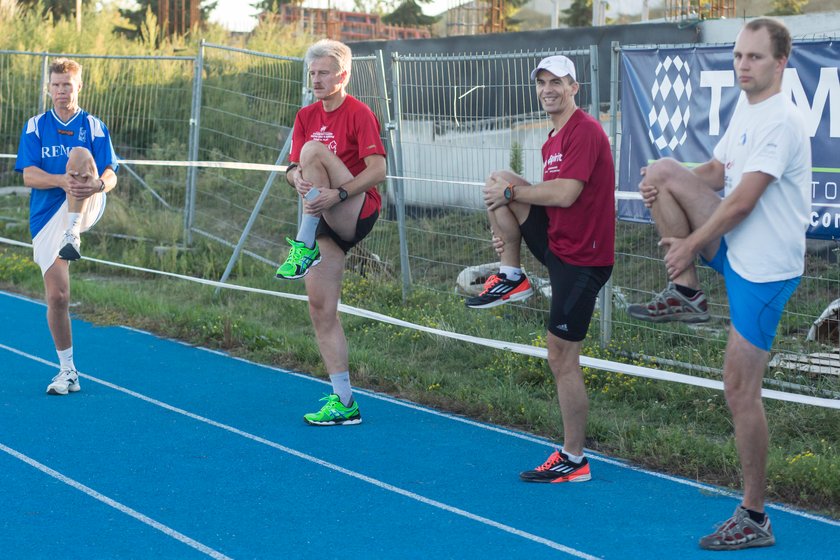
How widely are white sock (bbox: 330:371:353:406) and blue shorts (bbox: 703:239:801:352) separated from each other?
10.1 ft

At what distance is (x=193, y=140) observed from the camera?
12805mm

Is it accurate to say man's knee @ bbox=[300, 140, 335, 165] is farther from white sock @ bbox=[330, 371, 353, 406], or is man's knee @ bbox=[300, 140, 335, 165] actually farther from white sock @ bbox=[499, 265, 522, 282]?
white sock @ bbox=[499, 265, 522, 282]

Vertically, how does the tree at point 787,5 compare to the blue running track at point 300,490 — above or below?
above

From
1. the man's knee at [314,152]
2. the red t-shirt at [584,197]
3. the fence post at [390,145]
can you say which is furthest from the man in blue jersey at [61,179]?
the red t-shirt at [584,197]

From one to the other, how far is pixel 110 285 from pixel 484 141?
5.49 meters

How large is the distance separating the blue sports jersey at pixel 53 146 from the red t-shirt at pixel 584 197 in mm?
3635

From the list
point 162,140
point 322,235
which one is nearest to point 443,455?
point 322,235

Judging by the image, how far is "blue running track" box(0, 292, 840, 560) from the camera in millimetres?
5051

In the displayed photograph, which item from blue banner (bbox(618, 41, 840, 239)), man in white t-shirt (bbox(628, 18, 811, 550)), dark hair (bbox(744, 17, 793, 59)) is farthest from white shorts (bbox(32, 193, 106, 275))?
dark hair (bbox(744, 17, 793, 59))

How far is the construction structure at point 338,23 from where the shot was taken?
124 feet

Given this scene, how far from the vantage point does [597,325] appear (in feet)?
28.9

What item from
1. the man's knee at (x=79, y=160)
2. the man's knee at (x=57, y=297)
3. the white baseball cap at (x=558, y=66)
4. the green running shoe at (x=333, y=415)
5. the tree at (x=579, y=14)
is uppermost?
the tree at (x=579, y=14)

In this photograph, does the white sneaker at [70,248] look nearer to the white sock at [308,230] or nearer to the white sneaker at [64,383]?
the white sneaker at [64,383]

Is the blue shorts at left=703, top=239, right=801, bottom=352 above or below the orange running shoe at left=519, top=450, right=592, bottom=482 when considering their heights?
above
